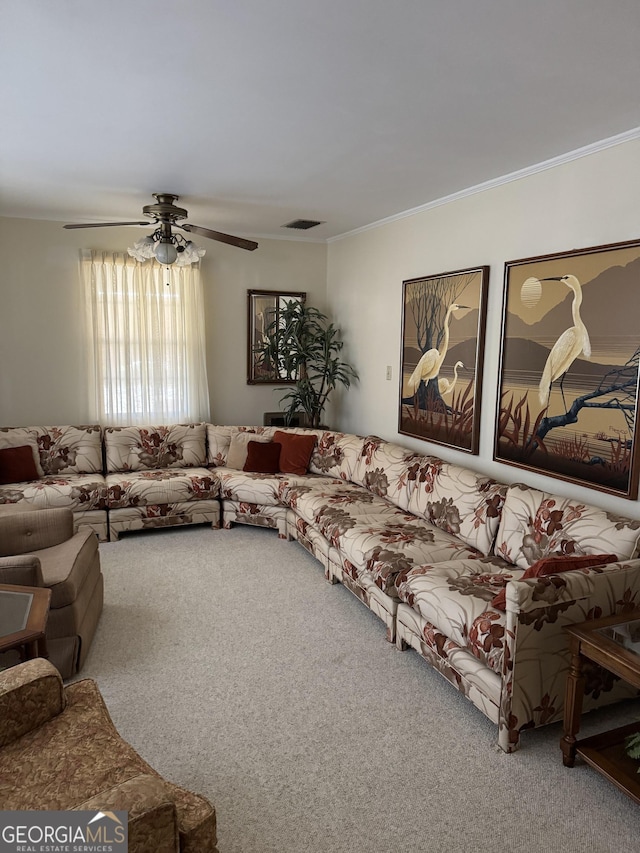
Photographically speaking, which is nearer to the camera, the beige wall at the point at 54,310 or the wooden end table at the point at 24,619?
the wooden end table at the point at 24,619

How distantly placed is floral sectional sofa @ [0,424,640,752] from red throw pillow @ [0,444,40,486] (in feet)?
1.16

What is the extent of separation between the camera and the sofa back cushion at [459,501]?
132 inches

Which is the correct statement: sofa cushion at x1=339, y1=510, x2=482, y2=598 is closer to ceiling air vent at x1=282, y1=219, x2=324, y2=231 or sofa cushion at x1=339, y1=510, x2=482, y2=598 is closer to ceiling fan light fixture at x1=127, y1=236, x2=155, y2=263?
ceiling fan light fixture at x1=127, y1=236, x2=155, y2=263

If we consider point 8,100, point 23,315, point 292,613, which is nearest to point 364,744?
point 292,613

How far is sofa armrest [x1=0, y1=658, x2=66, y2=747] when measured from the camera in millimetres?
1689

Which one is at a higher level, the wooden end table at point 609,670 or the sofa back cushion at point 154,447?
the sofa back cushion at point 154,447

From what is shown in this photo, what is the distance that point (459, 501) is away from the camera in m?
3.62

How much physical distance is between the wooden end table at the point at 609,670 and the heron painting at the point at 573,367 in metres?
0.90

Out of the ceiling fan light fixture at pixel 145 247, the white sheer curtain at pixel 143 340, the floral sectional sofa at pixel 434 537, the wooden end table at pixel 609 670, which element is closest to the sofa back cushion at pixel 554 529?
the floral sectional sofa at pixel 434 537

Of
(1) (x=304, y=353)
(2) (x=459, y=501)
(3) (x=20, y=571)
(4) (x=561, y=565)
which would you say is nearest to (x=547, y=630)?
(4) (x=561, y=565)

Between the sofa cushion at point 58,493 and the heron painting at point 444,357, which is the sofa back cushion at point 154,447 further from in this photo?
the heron painting at point 444,357

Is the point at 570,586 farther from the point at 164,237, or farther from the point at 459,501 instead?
the point at 164,237

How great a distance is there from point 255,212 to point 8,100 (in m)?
2.37

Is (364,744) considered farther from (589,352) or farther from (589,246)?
(589,246)
